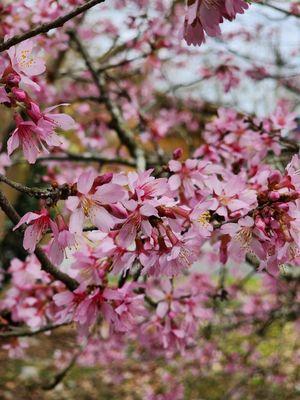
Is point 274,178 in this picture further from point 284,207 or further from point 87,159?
point 87,159

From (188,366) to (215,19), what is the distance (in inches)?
223

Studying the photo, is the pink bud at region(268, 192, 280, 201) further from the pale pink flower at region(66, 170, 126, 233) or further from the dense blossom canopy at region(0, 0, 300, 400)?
the pale pink flower at region(66, 170, 126, 233)

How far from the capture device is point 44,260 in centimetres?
174

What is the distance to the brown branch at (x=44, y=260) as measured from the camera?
150 cm

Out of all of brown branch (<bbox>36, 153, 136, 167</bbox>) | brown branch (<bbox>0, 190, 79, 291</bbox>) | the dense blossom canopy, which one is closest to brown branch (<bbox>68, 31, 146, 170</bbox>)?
brown branch (<bbox>36, 153, 136, 167</bbox>)

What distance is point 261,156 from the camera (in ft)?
8.43

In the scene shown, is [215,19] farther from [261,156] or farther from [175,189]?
[261,156]

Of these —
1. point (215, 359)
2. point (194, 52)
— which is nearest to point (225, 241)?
point (215, 359)

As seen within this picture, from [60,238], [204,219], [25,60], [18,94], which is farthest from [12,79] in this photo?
[204,219]

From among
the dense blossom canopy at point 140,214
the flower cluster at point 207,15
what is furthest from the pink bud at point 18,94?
the flower cluster at point 207,15

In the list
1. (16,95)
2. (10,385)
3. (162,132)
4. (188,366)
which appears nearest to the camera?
(16,95)

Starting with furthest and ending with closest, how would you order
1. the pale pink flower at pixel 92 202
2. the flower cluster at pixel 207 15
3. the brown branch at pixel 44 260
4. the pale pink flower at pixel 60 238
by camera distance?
the brown branch at pixel 44 260 → the pale pink flower at pixel 60 238 → the pale pink flower at pixel 92 202 → the flower cluster at pixel 207 15

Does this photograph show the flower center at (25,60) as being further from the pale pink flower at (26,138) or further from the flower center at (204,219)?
the flower center at (204,219)

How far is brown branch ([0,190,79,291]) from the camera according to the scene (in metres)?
1.50
